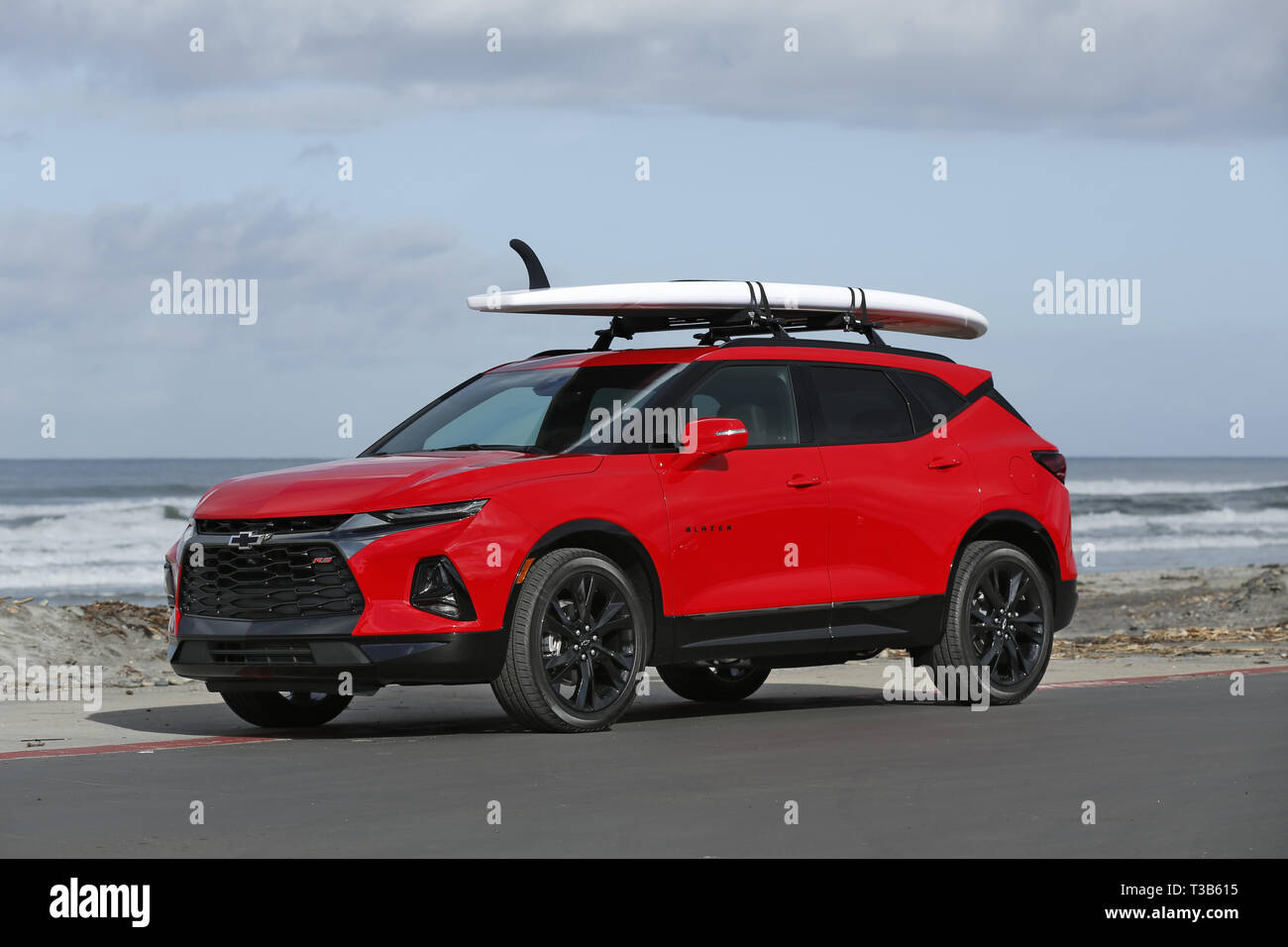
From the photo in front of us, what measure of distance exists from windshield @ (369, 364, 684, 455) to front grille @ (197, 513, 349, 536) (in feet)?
3.97

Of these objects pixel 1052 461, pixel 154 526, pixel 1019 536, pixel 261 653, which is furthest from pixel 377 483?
pixel 154 526

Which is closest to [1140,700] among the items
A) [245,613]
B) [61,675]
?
[245,613]

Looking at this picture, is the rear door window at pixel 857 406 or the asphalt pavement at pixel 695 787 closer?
the asphalt pavement at pixel 695 787

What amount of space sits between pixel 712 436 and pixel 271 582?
2.32m

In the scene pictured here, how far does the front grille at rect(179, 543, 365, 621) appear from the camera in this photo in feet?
31.1

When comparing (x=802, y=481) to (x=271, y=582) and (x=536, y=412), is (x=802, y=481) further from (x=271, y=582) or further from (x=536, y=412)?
(x=271, y=582)

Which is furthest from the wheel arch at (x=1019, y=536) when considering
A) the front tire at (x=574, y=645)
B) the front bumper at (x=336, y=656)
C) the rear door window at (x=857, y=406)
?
the front bumper at (x=336, y=656)

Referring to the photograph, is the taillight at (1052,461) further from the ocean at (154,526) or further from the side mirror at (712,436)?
the ocean at (154,526)

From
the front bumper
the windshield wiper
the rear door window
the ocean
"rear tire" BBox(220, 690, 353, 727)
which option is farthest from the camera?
the ocean

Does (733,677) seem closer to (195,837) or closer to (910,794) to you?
(910,794)

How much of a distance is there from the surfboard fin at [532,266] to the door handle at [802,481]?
199cm

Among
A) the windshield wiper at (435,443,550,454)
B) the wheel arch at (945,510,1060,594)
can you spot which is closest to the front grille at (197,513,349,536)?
the windshield wiper at (435,443,550,454)

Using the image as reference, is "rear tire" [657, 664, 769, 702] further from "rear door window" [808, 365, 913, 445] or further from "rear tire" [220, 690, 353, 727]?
"rear tire" [220, 690, 353, 727]

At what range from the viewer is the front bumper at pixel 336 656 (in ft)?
30.9
